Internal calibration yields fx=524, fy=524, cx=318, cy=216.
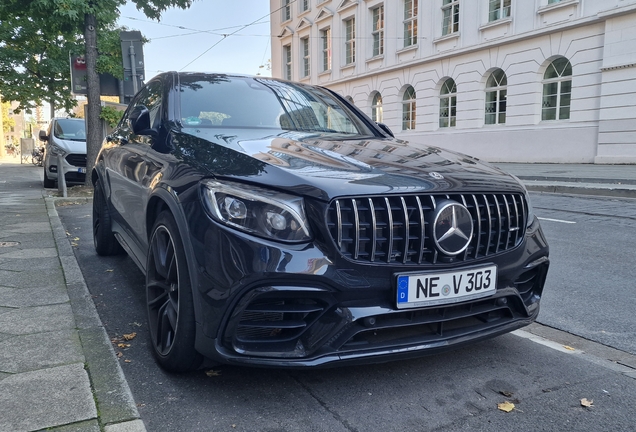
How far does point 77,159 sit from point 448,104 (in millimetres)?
15408

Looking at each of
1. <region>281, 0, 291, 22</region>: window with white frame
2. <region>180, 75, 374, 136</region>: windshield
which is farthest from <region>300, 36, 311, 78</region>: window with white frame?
<region>180, 75, 374, 136</region>: windshield

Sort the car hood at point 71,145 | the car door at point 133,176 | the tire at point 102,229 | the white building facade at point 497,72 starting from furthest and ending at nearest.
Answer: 1. the white building facade at point 497,72
2. the car hood at point 71,145
3. the tire at point 102,229
4. the car door at point 133,176

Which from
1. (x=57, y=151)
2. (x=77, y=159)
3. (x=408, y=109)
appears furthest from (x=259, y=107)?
(x=408, y=109)

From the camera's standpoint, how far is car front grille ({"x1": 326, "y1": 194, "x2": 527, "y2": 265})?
2105 mm

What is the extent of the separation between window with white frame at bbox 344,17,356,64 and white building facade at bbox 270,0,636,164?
64 millimetres

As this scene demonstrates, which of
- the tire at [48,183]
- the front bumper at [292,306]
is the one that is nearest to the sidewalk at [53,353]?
the front bumper at [292,306]

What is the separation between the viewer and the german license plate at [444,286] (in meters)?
2.14

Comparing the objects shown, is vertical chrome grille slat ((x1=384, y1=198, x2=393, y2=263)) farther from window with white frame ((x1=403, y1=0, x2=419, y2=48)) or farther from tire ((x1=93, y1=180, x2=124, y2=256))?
window with white frame ((x1=403, y1=0, x2=419, y2=48))

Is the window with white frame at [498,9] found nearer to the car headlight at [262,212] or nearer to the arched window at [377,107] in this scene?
the arched window at [377,107]

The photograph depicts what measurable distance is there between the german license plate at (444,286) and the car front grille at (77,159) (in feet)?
36.3

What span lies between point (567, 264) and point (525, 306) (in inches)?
107

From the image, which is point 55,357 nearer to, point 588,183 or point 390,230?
point 390,230

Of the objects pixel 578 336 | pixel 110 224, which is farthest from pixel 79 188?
pixel 578 336

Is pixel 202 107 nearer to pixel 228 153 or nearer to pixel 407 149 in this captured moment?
pixel 228 153
